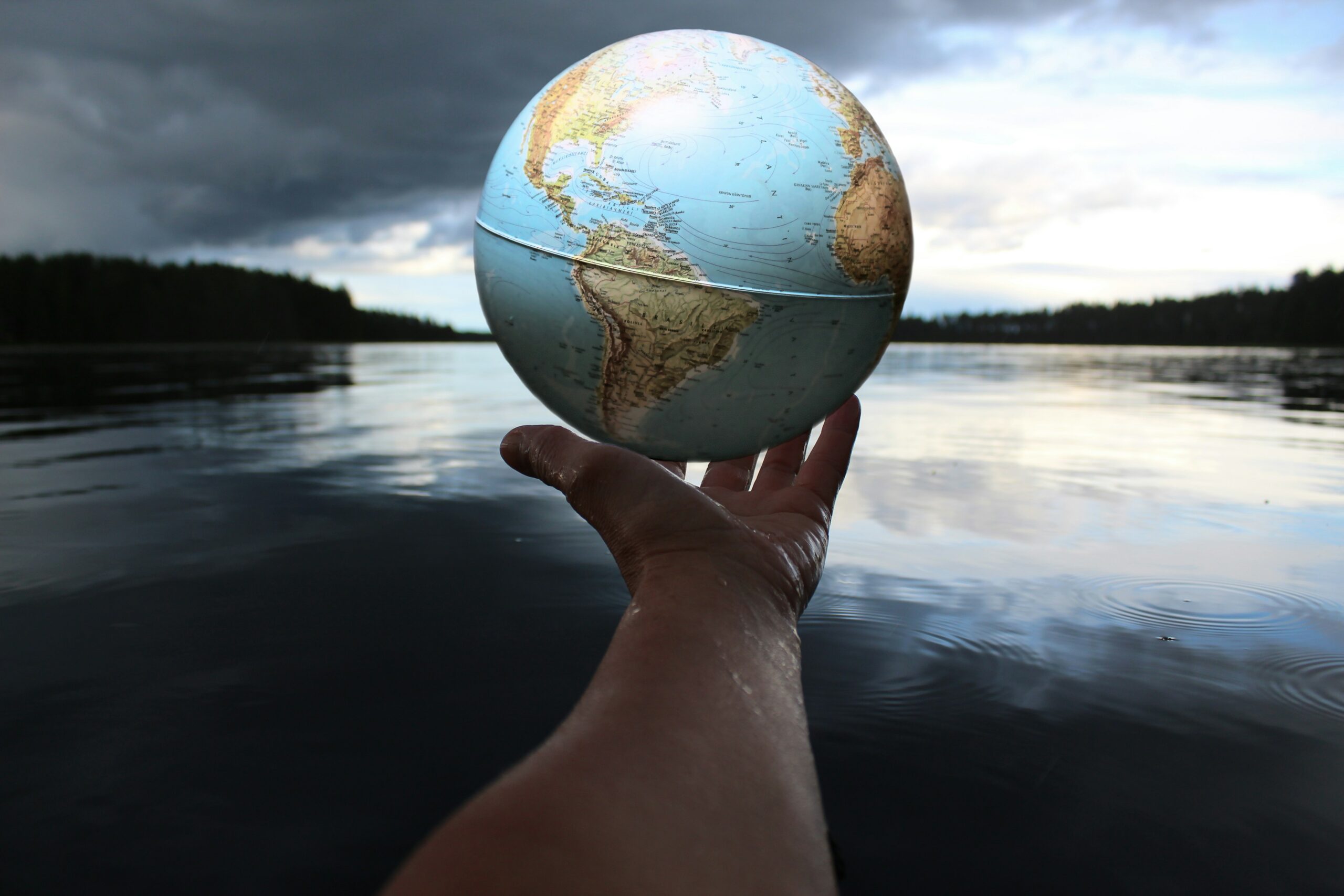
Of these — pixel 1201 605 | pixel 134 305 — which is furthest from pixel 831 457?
pixel 134 305

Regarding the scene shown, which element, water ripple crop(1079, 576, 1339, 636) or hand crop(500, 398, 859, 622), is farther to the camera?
water ripple crop(1079, 576, 1339, 636)

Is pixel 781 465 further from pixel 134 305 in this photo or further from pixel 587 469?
pixel 134 305

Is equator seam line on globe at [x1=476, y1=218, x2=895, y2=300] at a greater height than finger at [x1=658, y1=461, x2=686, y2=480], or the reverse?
equator seam line on globe at [x1=476, y1=218, x2=895, y2=300]

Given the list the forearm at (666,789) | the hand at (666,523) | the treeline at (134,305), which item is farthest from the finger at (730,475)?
the treeline at (134,305)

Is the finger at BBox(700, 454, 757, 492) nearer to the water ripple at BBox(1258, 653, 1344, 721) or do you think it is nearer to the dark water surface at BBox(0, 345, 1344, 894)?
the dark water surface at BBox(0, 345, 1344, 894)

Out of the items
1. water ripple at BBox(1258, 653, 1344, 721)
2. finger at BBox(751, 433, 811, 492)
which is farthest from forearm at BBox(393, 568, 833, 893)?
water ripple at BBox(1258, 653, 1344, 721)

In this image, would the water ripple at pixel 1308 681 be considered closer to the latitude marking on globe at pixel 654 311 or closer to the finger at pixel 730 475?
the finger at pixel 730 475

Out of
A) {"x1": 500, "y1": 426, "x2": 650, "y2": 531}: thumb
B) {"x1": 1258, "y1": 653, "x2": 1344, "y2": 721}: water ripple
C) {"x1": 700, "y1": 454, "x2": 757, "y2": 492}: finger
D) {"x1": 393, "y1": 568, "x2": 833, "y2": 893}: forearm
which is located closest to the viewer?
{"x1": 393, "y1": 568, "x2": 833, "y2": 893}: forearm

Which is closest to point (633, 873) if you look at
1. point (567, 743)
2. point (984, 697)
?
point (567, 743)
